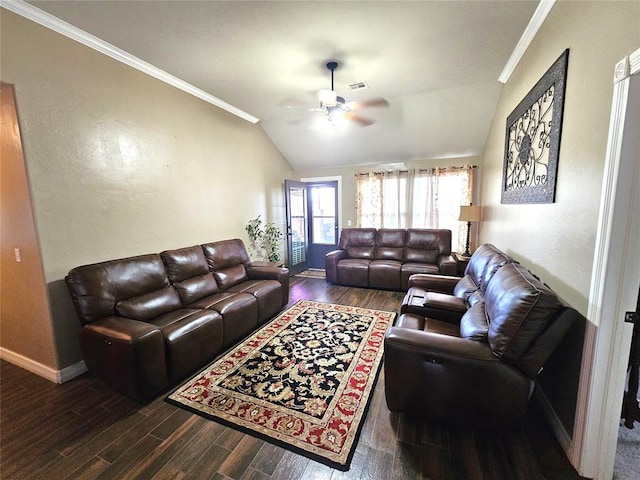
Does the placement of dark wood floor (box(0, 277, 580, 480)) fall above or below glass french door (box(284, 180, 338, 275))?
below

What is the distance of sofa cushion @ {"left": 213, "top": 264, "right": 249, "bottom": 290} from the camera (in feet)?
11.2

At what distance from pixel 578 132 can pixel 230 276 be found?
3520mm

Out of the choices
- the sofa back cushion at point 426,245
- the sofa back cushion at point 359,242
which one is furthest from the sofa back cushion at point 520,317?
the sofa back cushion at point 359,242

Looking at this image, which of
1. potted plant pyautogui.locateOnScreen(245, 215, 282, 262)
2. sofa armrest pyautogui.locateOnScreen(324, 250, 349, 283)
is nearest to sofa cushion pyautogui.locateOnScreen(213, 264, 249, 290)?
potted plant pyautogui.locateOnScreen(245, 215, 282, 262)

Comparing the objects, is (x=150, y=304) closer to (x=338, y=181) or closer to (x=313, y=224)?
(x=313, y=224)

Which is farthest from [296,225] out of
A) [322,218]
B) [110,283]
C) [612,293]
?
[612,293]

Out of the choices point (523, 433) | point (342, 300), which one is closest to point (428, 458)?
point (523, 433)

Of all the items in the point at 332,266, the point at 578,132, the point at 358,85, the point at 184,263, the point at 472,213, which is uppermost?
the point at 358,85

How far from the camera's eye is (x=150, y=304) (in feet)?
8.38

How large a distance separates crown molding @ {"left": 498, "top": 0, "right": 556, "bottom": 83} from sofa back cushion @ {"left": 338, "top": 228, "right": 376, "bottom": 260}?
10.2 ft

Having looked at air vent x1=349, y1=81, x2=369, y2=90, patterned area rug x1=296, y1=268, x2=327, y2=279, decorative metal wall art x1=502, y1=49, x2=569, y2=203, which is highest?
air vent x1=349, y1=81, x2=369, y2=90

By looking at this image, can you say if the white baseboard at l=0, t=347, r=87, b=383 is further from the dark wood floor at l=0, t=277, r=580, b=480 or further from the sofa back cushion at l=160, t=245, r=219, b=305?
the sofa back cushion at l=160, t=245, r=219, b=305

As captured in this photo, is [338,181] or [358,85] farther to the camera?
[338,181]

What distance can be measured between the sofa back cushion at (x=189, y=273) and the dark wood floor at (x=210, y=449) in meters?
1.14
